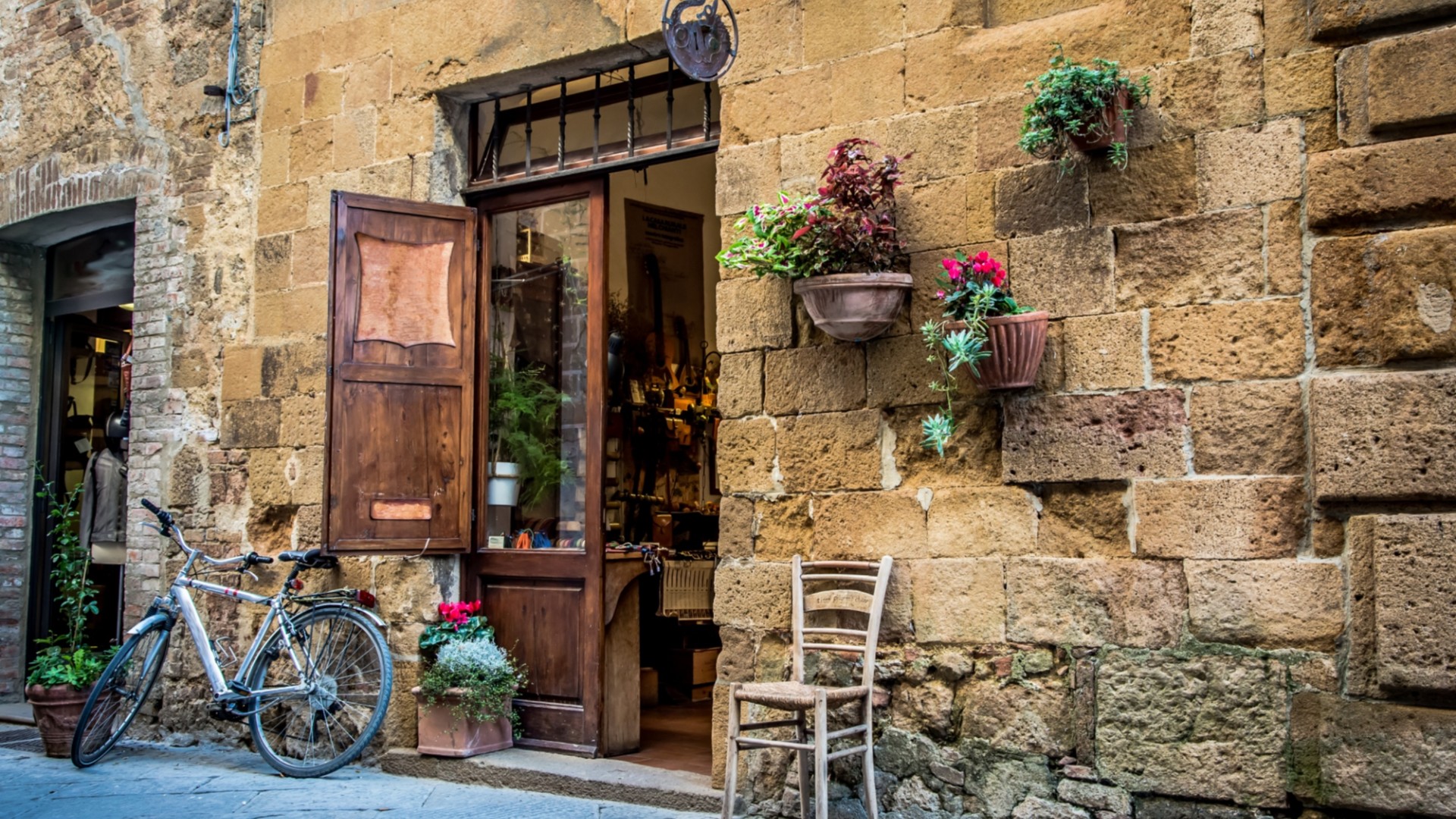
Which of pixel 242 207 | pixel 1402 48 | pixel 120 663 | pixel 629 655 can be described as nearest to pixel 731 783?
pixel 629 655

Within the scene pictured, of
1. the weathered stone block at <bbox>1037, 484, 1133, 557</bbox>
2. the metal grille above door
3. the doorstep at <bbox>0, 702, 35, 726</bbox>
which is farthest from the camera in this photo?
the doorstep at <bbox>0, 702, 35, 726</bbox>

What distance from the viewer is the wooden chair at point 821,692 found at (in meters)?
4.23

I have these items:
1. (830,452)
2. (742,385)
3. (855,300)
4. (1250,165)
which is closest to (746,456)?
(742,385)

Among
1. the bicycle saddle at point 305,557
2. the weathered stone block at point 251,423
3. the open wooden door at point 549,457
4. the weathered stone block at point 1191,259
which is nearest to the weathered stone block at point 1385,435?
the weathered stone block at point 1191,259

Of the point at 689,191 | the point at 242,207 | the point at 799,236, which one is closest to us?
the point at 799,236

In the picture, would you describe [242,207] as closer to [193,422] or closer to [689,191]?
[193,422]

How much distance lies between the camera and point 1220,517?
400 cm

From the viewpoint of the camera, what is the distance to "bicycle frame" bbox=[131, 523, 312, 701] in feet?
19.5

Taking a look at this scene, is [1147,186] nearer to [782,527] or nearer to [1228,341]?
[1228,341]

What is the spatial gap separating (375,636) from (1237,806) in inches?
142

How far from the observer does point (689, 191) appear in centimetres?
840

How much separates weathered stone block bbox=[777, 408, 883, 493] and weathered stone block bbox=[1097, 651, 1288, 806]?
111 cm

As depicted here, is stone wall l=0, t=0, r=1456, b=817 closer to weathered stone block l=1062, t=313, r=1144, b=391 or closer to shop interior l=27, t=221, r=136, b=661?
weathered stone block l=1062, t=313, r=1144, b=391

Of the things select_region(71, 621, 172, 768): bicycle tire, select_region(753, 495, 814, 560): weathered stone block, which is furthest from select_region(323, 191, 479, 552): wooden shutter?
select_region(753, 495, 814, 560): weathered stone block
